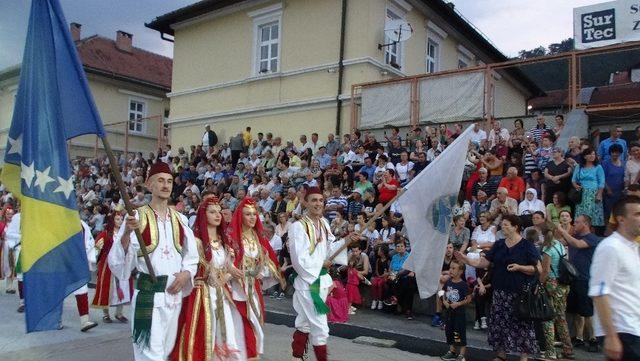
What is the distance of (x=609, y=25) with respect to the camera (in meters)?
14.6

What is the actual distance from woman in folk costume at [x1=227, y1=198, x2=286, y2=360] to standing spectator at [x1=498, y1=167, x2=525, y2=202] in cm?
566

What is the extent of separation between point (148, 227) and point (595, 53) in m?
11.5

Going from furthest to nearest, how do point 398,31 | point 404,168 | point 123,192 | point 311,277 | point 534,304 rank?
point 398,31
point 404,168
point 534,304
point 311,277
point 123,192

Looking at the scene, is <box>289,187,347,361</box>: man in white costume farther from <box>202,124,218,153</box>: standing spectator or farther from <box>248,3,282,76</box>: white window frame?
<box>202,124,218,153</box>: standing spectator

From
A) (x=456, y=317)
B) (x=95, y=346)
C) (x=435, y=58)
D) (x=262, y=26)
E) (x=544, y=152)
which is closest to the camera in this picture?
(x=456, y=317)

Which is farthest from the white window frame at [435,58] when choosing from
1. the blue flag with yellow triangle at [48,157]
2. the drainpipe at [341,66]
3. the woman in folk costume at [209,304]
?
the blue flag with yellow triangle at [48,157]

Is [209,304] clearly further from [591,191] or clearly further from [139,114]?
[139,114]

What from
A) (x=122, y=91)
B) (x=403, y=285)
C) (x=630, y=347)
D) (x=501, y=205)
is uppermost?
(x=122, y=91)

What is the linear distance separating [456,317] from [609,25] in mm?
10815

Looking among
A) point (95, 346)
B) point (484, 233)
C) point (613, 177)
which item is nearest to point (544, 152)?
point (613, 177)

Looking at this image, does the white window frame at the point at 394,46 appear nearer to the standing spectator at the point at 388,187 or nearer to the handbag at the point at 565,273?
the standing spectator at the point at 388,187

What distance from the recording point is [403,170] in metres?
13.2

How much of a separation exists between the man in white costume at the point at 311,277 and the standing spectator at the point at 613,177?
19.8ft

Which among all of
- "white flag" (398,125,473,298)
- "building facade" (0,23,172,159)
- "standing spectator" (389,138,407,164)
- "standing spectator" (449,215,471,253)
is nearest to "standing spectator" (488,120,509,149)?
"standing spectator" (389,138,407,164)
